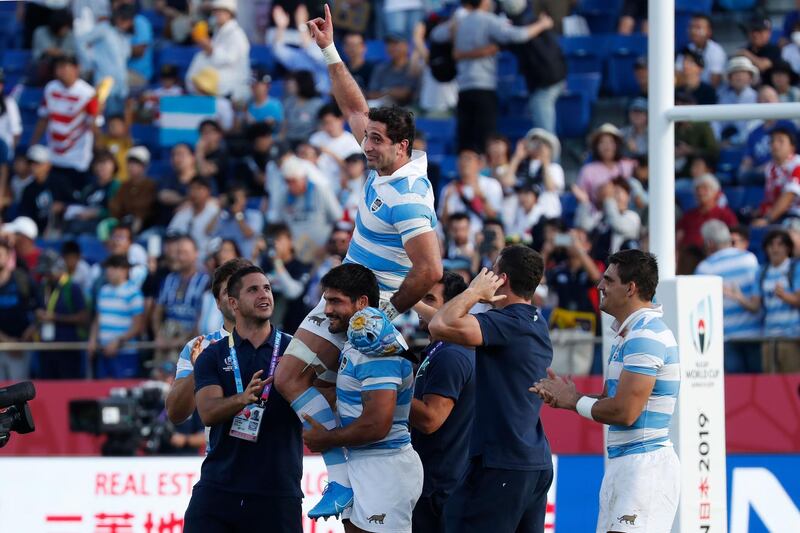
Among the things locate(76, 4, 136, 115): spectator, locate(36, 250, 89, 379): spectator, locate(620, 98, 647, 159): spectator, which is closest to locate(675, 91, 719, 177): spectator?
locate(620, 98, 647, 159): spectator

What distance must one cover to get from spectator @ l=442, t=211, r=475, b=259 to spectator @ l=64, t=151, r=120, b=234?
15.7 ft

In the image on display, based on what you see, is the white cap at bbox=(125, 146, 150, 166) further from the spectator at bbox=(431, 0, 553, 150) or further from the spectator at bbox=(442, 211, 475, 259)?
the spectator at bbox=(442, 211, 475, 259)

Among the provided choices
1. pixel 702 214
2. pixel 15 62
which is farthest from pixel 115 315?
pixel 15 62

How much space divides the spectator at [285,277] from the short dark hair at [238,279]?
6.51 metres

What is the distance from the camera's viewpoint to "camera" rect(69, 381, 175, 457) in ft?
40.6

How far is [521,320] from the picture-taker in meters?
7.39

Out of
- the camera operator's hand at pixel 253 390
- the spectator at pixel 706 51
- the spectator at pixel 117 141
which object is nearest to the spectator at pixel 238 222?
the spectator at pixel 117 141

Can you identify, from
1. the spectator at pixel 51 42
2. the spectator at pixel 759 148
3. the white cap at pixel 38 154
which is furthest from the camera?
the spectator at pixel 51 42

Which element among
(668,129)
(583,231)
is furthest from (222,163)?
(668,129)

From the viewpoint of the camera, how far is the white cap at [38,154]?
17.6m

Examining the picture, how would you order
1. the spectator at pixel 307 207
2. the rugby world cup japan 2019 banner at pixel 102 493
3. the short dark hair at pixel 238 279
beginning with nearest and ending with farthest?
1. the short dark hair at pixel 238 279
2. the rugby world cup japan 2019 banner at pixel 102 493
3. the spectator at pixel 307 207

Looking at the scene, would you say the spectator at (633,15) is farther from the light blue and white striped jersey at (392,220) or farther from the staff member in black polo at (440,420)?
the light blue and white striped jersey at (392,220)

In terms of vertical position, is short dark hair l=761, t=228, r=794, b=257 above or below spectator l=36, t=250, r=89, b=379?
above

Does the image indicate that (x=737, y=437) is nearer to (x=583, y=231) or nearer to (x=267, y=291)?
(x=583, y=231)
